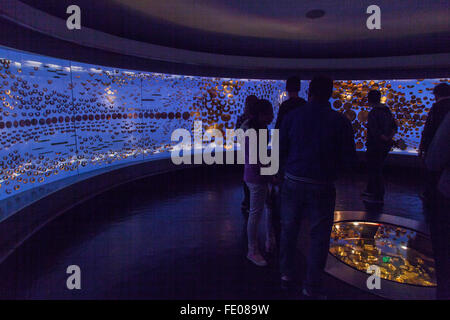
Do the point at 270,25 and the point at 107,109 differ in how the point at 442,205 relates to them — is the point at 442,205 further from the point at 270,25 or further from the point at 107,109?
the point at 107,109

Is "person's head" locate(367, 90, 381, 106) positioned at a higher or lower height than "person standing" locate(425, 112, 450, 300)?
higher

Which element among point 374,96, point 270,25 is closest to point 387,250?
point 374,96

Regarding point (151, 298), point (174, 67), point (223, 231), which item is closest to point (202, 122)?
point (174, 67)

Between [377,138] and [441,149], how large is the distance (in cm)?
257

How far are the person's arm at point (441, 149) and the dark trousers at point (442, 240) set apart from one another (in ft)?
0.68

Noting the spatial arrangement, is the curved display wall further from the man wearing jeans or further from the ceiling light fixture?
the man wearing jeans

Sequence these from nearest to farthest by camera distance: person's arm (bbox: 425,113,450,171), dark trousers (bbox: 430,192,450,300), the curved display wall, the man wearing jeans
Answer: person's arm (bbox: 425,113,450,171), dark trousers (bbox: 430,192,450,300), the man wearing jeans, the curved display wall

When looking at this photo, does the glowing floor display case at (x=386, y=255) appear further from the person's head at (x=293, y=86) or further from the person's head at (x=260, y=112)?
the person's head at (x=293, y=86)

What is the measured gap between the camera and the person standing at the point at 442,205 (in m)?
1.51

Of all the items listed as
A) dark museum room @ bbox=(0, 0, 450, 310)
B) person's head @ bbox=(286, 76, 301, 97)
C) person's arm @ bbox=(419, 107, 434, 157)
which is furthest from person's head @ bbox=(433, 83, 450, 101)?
person's head @ bbox=(286, 76, 301, 97)

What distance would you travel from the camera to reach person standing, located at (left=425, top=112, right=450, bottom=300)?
1511 millimetres

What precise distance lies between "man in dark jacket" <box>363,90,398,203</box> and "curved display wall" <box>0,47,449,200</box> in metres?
3.29

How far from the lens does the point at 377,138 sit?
3.89 meters

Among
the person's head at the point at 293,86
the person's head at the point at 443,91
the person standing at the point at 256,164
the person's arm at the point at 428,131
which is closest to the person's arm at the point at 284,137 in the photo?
the person standing at the point at 256,164
